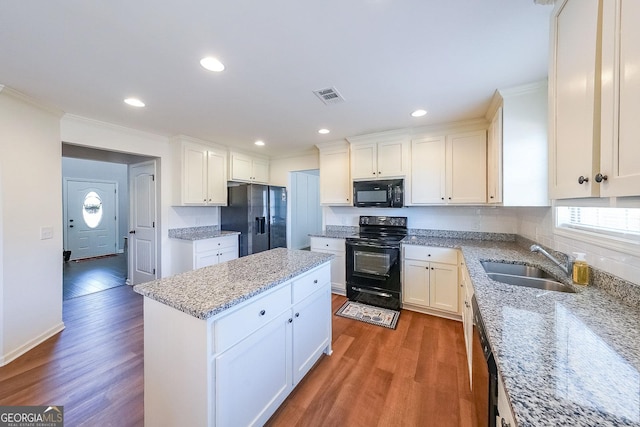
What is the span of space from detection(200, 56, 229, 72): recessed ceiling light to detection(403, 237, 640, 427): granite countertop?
219cm

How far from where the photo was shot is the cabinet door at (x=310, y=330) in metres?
1.68

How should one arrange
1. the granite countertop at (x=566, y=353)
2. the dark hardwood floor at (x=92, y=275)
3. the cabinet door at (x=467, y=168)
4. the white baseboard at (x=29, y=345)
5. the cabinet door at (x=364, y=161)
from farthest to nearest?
1. the dark hardwood floor at (x=92, y=275)
2. the cabinet door at (x=364, y=161)
3. the cabinet door at (x=467, y=168)
4. the white baseboard at (x=29, y=345)
5. the granite countertop at (x=566, y=353)

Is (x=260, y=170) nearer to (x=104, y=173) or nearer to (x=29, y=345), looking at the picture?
(x=29, y=345)

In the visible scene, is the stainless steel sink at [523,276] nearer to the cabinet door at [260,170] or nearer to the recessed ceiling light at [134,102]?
the recessed ceiling light at [134,102]

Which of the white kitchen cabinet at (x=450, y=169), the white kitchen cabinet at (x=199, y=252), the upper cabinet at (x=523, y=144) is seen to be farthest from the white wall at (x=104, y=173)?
the upper cabinet at (x=523, y=144)

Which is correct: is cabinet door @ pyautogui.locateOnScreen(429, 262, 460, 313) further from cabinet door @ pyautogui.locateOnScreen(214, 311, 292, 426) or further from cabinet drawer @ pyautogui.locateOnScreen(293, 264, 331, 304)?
cabinet door @ pyautogui.locateOnScreen(214, 311, 292, 426)

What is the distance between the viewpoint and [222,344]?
1.12m

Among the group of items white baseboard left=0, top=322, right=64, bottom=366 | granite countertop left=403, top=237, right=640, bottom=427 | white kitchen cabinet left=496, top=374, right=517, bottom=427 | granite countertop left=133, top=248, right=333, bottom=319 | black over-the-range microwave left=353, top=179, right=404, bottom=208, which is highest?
black over-the-range microwave left=353, top=179, right=404, bottom=208

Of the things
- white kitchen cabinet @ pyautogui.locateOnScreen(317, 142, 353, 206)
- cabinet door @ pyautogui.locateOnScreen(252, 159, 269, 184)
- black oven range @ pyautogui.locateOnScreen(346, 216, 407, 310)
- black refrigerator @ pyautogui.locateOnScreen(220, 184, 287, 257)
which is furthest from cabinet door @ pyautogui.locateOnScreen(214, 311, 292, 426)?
cabinet door @ pyautogui.locateOnScreen(252, 159, 269, 184)

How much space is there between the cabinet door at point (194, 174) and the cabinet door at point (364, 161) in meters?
2.32

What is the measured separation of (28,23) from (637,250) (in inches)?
129

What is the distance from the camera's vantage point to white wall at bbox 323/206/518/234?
116 inches

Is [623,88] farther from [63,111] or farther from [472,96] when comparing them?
[63,111]

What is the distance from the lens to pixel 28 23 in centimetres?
134
